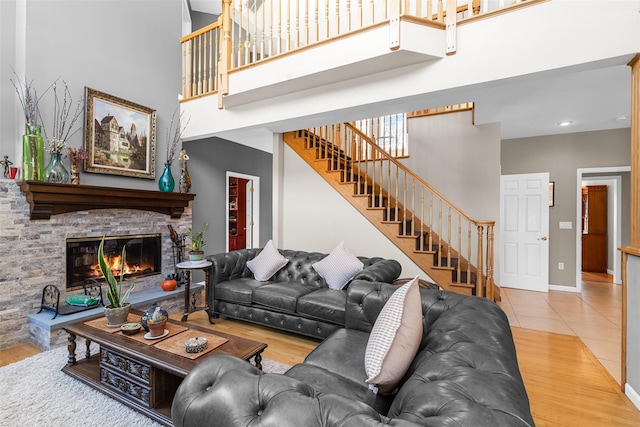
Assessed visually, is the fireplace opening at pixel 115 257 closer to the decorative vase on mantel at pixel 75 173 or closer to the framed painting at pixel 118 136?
the decorative vase on mantel at pixel 75 173

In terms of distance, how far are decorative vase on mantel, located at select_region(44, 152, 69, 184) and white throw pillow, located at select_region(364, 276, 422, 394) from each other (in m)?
3.44

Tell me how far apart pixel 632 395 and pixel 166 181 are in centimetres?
501

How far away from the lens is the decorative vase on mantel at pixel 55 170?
2.97m

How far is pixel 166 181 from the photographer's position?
4121 mm

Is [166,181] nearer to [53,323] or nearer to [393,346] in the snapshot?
[53,323]

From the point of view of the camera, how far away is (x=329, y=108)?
126 inches

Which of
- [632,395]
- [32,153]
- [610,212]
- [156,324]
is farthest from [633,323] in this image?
[610,212]

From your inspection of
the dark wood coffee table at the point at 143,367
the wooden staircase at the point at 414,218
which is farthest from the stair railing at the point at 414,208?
the dark wood coffee table at the point at 143,367

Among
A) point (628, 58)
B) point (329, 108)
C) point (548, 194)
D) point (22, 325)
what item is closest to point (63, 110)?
point (22, 325)

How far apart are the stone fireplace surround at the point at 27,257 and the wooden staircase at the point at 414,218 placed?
322 cm

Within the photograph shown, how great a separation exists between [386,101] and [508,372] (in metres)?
2.53

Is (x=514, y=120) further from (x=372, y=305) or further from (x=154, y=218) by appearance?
(x=154, y=218)

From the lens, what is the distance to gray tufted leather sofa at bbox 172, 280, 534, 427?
2.43 feet

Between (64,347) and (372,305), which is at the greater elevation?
(372,305)
